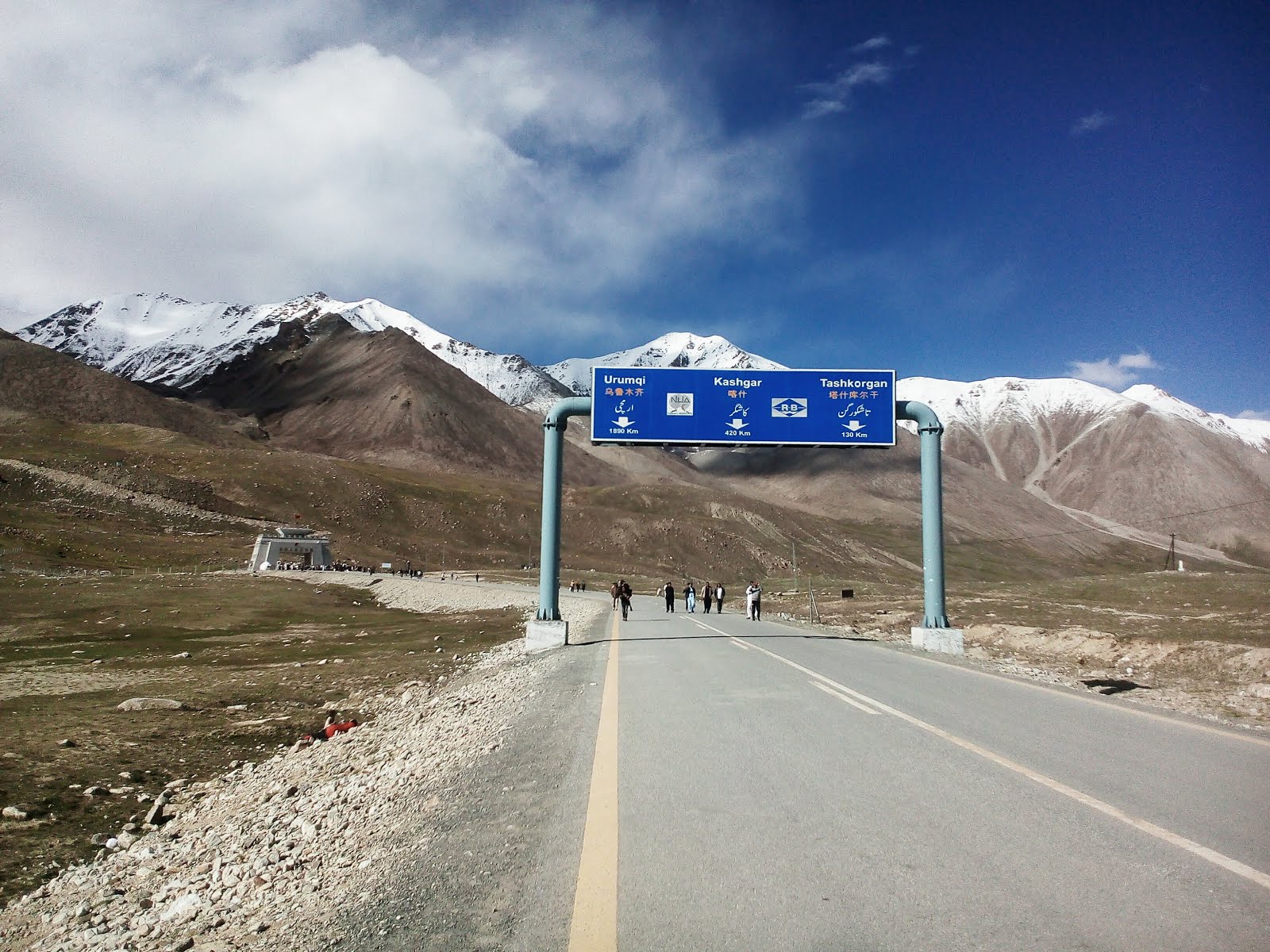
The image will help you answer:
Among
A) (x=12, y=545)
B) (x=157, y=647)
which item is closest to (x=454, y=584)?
(x=12, y=545)

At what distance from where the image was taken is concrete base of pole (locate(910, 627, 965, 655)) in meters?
21.2

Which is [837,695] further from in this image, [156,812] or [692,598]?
[692,598]

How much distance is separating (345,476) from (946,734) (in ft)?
455

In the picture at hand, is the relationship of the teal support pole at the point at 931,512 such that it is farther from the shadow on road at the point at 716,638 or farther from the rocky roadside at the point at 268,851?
the rocky roadside at the point at 268,851

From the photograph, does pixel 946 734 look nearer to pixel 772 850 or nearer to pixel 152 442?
pixel 772 850

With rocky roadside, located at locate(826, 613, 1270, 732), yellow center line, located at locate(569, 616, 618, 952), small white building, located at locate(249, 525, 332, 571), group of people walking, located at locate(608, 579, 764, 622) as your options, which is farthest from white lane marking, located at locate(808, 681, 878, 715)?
small white building, located at locate(249, 525, 332, 571)

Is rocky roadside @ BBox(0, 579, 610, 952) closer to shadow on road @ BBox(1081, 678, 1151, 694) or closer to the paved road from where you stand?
the paved road

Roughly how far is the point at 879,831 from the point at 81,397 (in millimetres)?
219428

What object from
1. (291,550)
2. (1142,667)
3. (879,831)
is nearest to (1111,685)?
(1142,667)

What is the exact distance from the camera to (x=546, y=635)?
70.4 ft

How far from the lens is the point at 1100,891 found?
4.23m

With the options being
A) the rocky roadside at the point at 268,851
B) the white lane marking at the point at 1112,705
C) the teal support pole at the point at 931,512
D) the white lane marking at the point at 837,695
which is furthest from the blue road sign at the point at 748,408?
the rocky roadside at the point at 268,851

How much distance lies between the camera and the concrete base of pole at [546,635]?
70.1ft

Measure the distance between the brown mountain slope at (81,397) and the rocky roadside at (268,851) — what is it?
181 metres
